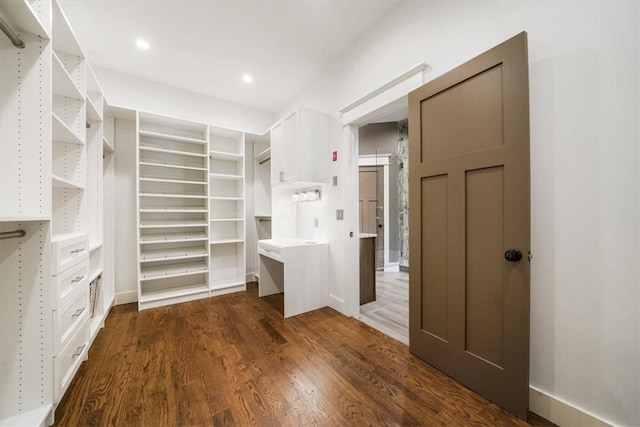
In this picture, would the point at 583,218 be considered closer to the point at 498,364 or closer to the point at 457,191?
the point at 457,191

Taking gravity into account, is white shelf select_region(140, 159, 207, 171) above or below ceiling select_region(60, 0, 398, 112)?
below

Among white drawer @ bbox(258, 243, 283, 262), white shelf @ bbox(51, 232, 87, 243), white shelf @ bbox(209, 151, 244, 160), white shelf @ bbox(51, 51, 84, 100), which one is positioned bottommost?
white drawer @ bbox(258, 243, 283, 262)

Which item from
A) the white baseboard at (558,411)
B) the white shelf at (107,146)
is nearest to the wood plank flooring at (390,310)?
the white baseboard at (558,411)

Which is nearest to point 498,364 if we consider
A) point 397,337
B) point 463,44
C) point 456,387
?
point 456,387

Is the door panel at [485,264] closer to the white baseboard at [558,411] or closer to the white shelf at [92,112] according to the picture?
the white baseboard at [558,411]

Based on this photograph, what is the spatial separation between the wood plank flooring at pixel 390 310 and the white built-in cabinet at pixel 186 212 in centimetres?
203

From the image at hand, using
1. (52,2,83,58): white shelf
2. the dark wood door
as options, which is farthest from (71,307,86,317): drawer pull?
the dark wood door

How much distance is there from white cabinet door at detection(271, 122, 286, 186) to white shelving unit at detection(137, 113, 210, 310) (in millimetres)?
987

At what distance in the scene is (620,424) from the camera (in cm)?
111

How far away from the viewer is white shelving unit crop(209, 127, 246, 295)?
12.2 ft

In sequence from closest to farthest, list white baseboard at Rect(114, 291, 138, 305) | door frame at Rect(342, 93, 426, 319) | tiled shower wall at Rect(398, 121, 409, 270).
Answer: door frame at Rect(342, 93, 426, 319)
white baseboard at Rect(114, 291, 138, 305)
tiled shower wall at Rect(398, 121, 409, 270)

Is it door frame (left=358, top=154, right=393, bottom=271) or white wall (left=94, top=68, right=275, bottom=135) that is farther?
door frame (left=358, top=154, right=393, bottom=271)

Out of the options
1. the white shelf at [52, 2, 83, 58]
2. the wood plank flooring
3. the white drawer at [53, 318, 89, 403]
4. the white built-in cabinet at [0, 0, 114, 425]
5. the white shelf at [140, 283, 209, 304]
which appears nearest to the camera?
the white built-in cabinet at [0, 0, 114, 425]

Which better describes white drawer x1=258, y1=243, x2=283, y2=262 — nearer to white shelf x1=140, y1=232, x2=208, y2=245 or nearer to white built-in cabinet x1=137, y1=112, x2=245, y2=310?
white built-in cabinet x1=137, y1=112, x2=245, y2=310
